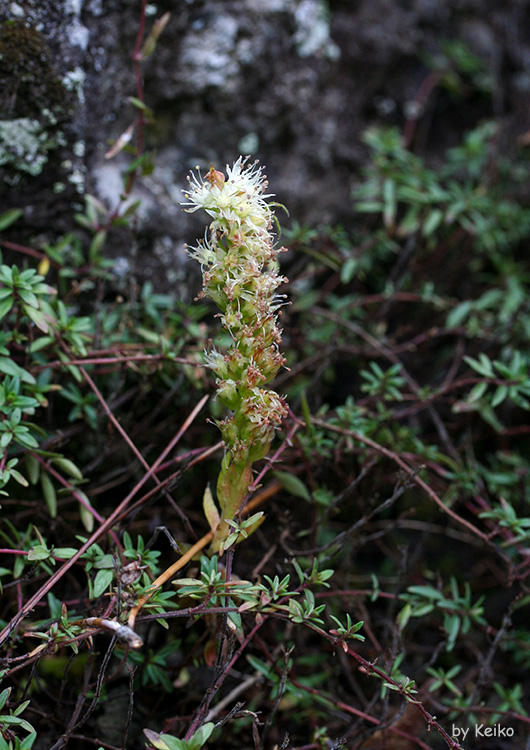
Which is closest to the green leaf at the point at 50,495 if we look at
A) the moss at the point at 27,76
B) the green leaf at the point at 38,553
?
Result: the green leaf at the point at 38,553

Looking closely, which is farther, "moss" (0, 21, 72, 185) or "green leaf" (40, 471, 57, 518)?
"moss" (0, 21, 72, 185)

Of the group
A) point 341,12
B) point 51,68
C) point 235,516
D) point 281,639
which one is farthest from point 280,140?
point 281,639

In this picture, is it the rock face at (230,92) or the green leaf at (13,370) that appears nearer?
the green leaf at (13,370)

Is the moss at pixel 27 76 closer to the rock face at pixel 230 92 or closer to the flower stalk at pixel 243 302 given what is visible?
the rock face at pixel 230 92

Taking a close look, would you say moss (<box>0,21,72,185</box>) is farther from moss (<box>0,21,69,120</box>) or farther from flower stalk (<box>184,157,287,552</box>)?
flower stalk (<box>184,157,287,552</box>)

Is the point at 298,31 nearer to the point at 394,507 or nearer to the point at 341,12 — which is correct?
the point at 341,12

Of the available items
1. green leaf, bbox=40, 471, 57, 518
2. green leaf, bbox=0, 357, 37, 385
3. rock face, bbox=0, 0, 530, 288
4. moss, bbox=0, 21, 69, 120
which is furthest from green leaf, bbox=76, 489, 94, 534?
moss, bbox=0, 21, 69, 120
